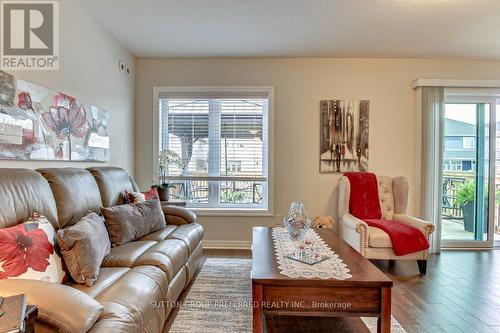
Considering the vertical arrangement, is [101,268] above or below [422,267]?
above

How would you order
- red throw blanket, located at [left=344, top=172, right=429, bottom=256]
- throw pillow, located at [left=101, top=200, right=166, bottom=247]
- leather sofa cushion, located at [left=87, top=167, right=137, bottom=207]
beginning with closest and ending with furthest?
1. throw pillow, located at [left=101, top=200, right=166, bottom=247]
2. leather sofa cushion, located at [left=87, top=167, right=137, bottom=207]
3. red throw blanket, located at [left=344, top=172, right=429, bottom=256]

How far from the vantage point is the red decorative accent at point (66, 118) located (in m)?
2.31

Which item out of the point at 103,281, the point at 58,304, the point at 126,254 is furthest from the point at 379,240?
the point at 58,304

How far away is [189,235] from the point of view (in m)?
2.64

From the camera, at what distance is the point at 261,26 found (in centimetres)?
302

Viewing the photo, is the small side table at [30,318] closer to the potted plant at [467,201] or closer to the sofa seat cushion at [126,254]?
the sofa seat cushion at [126,254]

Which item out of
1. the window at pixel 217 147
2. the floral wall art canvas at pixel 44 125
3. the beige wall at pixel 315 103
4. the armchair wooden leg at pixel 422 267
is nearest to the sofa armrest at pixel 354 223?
the beige wall at pixel 315 103

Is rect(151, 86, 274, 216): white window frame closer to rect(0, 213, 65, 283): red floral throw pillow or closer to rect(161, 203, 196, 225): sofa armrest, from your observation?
rect(161, 203, 196, 225): sofa armrest

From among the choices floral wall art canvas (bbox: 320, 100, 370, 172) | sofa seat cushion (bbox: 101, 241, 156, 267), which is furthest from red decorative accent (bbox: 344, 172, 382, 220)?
sofa seat cushion (bbox: 101, 241, 156, 267)

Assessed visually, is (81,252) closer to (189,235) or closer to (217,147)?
(189,235)

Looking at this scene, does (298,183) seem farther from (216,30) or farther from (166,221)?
(216,30)

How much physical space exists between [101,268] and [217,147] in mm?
2439

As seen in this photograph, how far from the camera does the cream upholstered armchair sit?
2977 millimetres

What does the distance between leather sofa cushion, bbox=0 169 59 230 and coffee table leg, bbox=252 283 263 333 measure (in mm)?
1315
